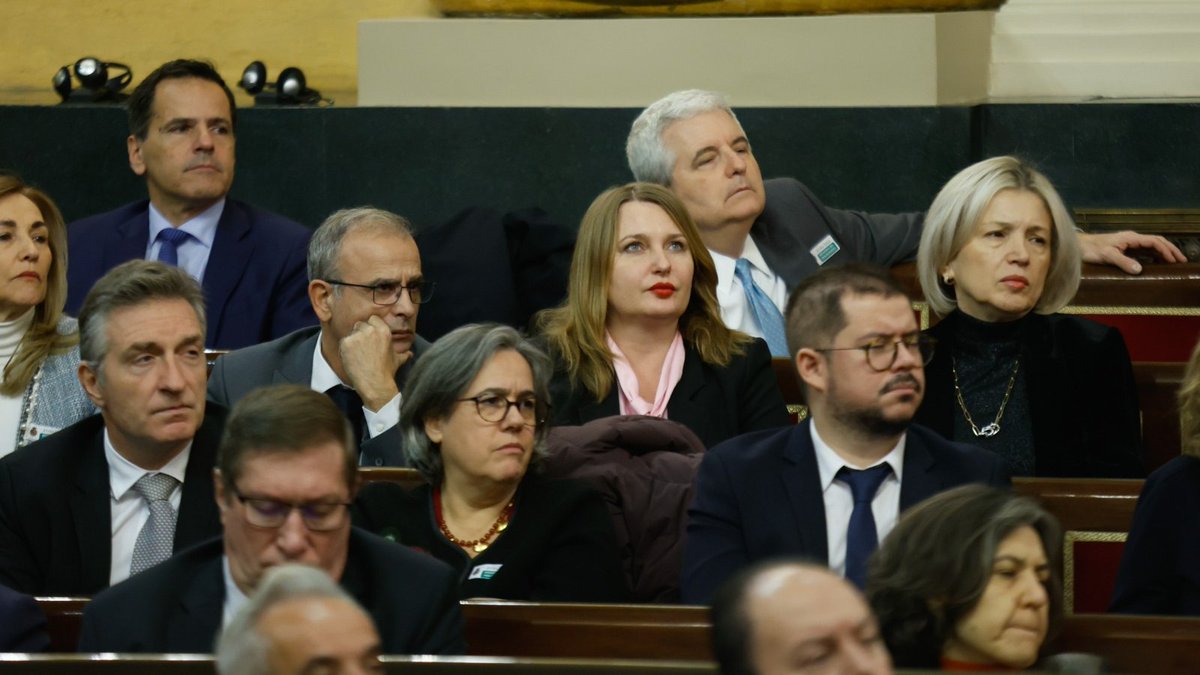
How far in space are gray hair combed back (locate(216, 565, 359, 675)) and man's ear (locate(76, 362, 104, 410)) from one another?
49.1 inches

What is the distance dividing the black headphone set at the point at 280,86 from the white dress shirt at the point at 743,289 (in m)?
1.78

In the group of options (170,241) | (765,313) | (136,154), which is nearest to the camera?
(765,313)

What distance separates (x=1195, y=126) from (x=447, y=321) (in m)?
2.08

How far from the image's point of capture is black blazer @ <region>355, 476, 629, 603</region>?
9.81ft

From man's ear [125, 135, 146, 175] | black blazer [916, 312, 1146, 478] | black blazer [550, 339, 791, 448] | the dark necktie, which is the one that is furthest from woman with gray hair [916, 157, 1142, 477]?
man's ear [125, 135, 146, 175]

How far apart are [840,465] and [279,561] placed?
0.95 metres

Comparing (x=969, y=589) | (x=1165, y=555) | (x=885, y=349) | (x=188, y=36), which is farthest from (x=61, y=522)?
(x=188, y=36)

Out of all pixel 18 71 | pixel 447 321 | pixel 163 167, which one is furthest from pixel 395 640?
pixel 18 71

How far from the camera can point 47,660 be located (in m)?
2.23

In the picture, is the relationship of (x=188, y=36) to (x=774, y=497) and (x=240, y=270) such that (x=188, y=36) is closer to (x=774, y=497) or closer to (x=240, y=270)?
(x=240, y=270)

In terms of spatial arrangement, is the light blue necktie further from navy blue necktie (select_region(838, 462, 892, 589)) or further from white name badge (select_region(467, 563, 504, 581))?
white name badge (select_region(467, 563, 504, 581))

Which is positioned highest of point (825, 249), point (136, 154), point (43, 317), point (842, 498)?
point (136, 154)

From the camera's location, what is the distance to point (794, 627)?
197cm

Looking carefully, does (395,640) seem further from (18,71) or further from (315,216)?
(18,71)
